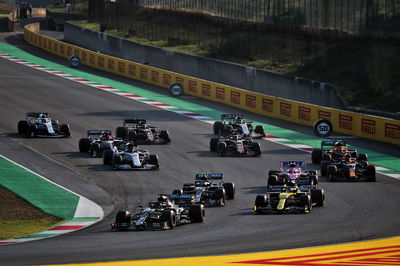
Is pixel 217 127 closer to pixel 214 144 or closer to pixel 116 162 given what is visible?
pixel 214 144

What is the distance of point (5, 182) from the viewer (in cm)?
3356

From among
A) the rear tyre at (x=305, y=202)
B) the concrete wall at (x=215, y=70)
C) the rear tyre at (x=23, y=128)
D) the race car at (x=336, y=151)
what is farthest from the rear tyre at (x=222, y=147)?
the concrete wall at (x=215, y=70)

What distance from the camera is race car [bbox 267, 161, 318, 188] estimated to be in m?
31.7

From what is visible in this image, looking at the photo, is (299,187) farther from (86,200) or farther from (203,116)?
(203,116)

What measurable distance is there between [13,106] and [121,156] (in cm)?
1731

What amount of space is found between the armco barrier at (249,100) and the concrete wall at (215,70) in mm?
2835

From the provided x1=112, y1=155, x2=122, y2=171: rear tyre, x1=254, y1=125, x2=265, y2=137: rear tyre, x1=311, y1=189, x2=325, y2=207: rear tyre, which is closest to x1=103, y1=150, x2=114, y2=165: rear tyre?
x1=112, y1=155, x2=122, y2=171: rear tyre

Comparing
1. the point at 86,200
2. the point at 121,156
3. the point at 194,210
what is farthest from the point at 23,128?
the point at 194,210

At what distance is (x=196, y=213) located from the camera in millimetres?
27109

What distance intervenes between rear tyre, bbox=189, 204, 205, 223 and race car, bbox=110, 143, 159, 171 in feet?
30.3

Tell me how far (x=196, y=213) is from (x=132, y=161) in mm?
9548

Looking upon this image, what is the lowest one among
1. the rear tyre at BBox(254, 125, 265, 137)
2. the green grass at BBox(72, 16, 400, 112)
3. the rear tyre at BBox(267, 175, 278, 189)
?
the rear tyre at BBox(254, 125, 265, 137)

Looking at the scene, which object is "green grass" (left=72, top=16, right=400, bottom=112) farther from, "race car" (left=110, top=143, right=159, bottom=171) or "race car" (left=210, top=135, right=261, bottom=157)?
"race car" (left=110, top=143, right=159, bottom=171)

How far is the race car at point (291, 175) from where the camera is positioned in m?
31.7
